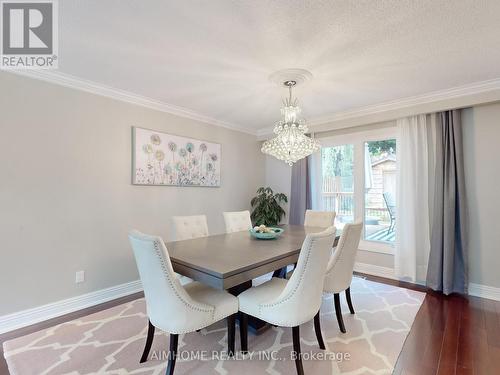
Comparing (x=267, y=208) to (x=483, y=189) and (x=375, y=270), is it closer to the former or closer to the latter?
(x=375, y=270)

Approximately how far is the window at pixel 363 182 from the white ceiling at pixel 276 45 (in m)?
0.90

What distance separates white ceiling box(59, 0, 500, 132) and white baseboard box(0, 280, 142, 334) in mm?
2380

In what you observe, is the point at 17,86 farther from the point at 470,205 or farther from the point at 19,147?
the point at 470,205

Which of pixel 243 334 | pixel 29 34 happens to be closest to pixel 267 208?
pixel 243 334

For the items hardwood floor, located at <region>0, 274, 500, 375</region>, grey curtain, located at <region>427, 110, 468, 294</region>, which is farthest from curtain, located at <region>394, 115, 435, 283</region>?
hardwood floor, located at <region>0, 274, 500, 375</region>

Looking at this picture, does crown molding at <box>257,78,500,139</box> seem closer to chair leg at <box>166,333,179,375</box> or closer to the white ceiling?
the white ceiling

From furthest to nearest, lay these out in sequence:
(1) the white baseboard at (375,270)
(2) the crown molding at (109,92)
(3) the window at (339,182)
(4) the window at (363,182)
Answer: (3) the window at (339,182) < (4) the window at (363,182) < (1) the white baseboard at (375,270) < (2) the crown molding at (109,92)

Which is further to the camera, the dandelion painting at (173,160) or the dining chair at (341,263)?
the dandelion painting at (173,160)

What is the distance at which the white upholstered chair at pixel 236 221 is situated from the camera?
321 cm

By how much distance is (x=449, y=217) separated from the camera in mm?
3064

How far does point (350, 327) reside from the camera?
2334mm

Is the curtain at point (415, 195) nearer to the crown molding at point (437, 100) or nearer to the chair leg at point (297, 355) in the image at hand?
the crown molding at point (437, 100)

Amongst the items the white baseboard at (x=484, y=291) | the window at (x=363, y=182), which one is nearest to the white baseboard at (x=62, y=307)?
the window at (x=363, y=182)

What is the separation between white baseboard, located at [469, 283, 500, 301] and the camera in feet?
9.61
